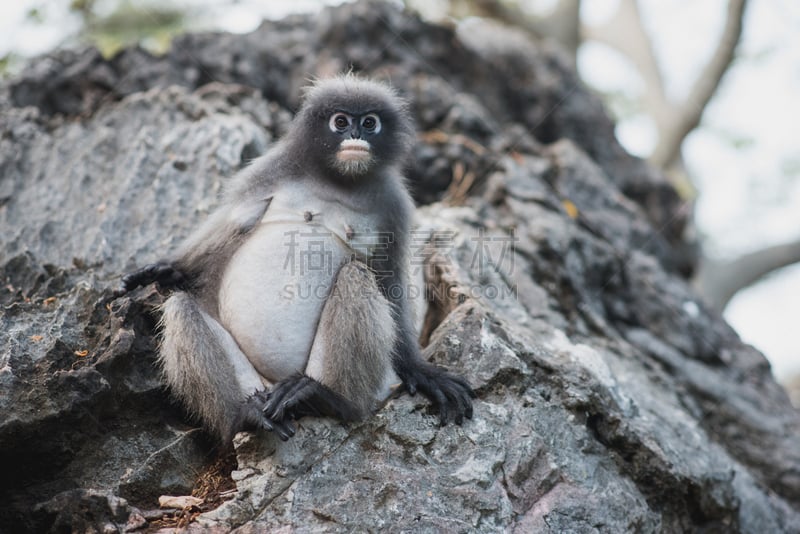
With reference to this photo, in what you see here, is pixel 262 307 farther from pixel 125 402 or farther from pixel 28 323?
pixel 28 323

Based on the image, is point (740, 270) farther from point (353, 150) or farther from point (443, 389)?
point (353, 150)

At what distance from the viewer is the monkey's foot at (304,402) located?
3.68 metres

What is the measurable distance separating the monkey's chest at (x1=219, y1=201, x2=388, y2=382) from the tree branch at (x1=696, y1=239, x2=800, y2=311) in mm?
8300

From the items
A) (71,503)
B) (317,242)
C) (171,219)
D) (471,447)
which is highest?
(317,242)

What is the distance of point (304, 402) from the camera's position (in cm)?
376

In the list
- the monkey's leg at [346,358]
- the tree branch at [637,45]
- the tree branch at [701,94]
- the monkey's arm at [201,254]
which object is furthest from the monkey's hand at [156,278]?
the tree branch at [637,45]

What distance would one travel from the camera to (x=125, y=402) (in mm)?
3914

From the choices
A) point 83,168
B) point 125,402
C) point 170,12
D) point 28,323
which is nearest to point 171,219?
point 83,168

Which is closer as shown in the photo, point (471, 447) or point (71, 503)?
point (71, 503)

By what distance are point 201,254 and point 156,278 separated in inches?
11.4

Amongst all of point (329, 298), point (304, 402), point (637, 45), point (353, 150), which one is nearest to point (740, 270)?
point (637, 45)

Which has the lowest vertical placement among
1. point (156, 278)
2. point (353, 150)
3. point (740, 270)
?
point (740, 270)

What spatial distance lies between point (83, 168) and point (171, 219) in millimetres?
1047

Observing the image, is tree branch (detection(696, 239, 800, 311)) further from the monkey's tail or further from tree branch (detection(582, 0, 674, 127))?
the monkey's tail
